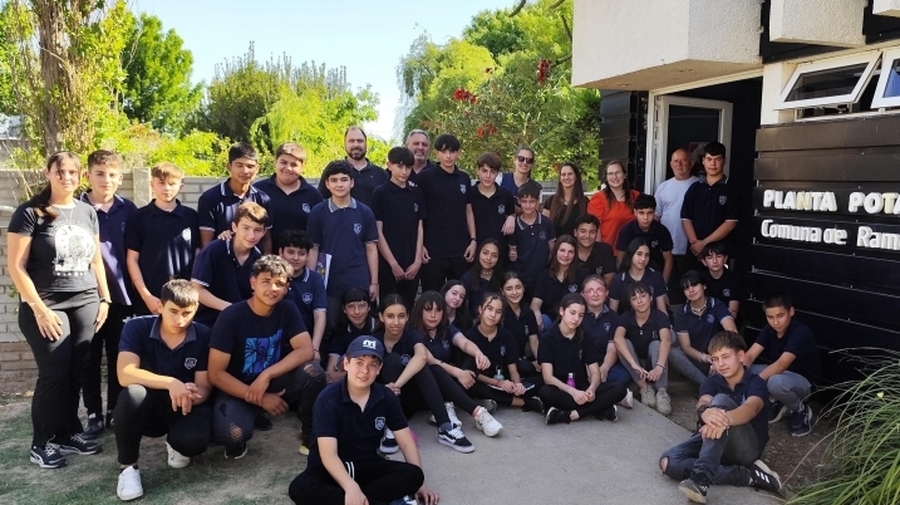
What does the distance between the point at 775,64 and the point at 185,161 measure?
9956mm

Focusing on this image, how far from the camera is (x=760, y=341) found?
189 inches

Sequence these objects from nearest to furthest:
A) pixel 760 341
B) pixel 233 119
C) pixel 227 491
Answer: pixel 227 491
pixel 760 341
pixel 233 119

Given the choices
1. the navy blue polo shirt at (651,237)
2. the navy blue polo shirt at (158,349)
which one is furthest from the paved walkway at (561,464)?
the navy blue polo shirt at (651,237)

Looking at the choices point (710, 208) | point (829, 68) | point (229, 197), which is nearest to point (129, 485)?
point (229, 197)

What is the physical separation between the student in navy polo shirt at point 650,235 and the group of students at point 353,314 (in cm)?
2

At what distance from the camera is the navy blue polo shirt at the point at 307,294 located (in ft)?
14.4

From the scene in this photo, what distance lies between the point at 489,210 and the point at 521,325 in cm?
106

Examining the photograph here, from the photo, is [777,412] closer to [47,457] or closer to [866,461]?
[866,461]

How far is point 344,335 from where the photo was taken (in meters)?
4.59

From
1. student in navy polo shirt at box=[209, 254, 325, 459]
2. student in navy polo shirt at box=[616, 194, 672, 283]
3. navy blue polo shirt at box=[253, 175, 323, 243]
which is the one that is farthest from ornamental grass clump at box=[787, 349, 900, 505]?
navy blue polo shirt at box=[253, 175, 323, 243]

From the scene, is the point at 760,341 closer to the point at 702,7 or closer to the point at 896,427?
the point at 896,427

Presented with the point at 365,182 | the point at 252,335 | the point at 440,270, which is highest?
the point at 365,182

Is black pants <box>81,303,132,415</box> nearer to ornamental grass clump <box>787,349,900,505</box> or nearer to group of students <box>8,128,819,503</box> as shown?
group of students <box>8,128,819,503</box>

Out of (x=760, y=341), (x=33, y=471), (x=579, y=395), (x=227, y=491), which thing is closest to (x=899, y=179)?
(x=760, y=341)
